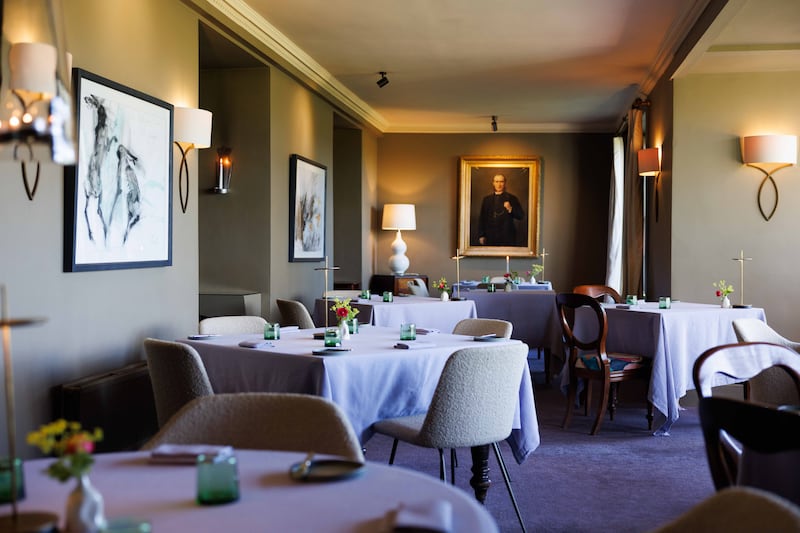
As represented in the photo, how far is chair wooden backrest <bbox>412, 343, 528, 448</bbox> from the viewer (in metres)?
3.29

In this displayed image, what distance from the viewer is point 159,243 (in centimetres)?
509

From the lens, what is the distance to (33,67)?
140cm

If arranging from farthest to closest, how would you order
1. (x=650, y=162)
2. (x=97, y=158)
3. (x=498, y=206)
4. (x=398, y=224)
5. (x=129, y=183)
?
(x=498, y=206)
(x=398, y=224)
(x=650, y=162)
(x=129, y=183)
(x=97, y=158)

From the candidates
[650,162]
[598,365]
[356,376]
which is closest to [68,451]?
[356,376]

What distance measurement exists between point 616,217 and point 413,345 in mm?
7487

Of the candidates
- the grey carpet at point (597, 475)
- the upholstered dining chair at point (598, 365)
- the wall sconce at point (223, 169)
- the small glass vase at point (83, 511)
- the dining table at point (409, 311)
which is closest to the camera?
the small glass vase at point (83, 511)

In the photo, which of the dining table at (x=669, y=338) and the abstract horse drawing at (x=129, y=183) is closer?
the abstract horse drawing at (x=129, y=183)

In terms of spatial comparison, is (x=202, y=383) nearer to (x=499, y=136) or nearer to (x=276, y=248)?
(x=276, y=248)

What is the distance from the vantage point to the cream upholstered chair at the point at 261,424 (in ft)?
6.82

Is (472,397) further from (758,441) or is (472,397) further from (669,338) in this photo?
(669,338)

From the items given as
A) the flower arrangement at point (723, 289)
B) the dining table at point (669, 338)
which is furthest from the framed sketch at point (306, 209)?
the flower arrangement at point (723, 289)

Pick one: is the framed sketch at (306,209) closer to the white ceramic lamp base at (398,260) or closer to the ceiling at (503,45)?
the ceiling at (503,45)

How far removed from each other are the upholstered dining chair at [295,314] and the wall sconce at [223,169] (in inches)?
60.4

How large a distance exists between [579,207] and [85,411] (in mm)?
9369
